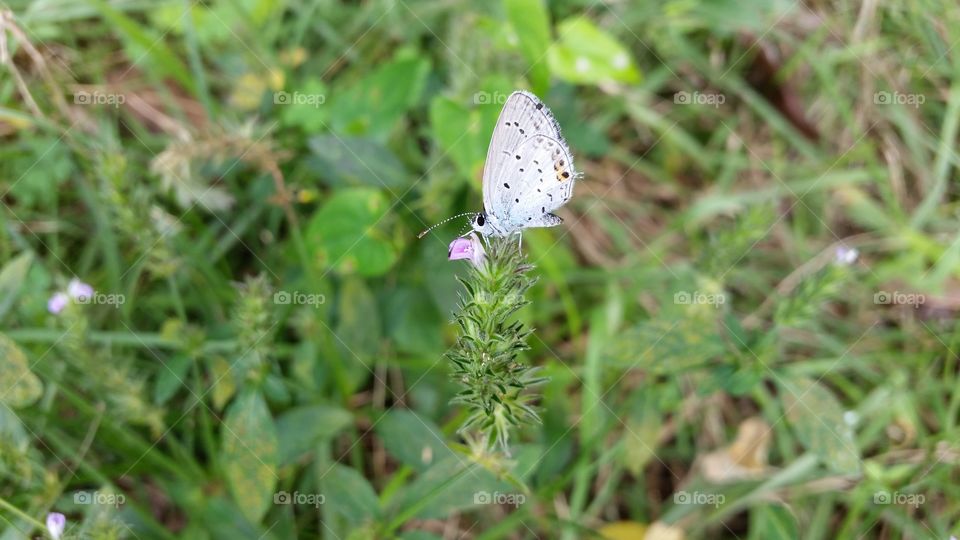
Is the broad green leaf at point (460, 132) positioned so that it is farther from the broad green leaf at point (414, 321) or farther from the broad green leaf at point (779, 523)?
the broad green leaf at point (779, 523)

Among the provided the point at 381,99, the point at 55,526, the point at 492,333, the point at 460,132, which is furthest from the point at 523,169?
the point at 55,526

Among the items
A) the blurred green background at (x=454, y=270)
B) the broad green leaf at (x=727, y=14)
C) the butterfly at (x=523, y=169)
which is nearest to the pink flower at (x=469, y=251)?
the butterfly at (x=523, y=169)

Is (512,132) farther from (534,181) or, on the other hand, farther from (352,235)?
(352,235)

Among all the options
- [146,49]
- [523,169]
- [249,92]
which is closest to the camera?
[523,169]

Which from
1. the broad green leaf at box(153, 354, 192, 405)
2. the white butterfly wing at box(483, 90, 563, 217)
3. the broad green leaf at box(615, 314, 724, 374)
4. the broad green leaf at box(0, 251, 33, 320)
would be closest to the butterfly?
the white butterfly wing at box(483, 90, 563, 217)

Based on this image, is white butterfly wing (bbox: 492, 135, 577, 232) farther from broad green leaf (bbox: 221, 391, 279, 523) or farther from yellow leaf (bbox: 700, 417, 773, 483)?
yellow leaf (bbox: 700, 417, 773, 483)
